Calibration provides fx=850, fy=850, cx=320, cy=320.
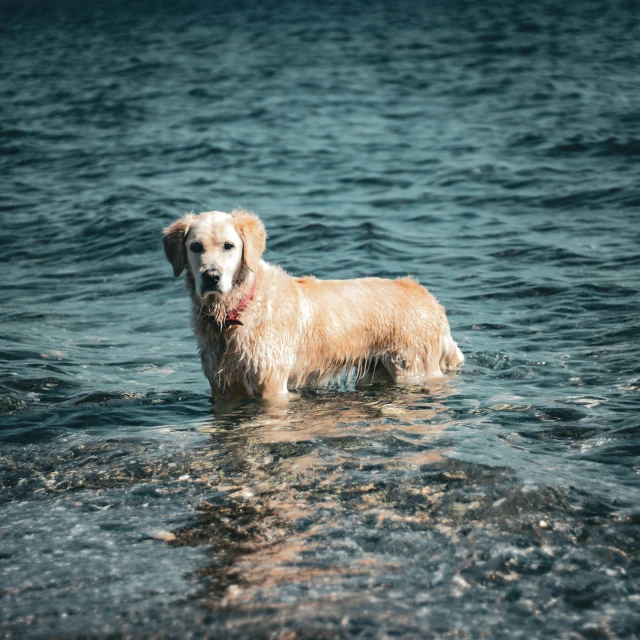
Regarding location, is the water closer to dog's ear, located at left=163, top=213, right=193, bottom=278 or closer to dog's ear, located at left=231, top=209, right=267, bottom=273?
dog's ear, located at left=231, top=209, right=267, bottom=273

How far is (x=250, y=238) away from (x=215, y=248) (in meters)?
0.33

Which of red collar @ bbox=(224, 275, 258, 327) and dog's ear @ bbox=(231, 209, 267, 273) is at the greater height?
dog's ear @ bbox=(231, 209, 267, 273)

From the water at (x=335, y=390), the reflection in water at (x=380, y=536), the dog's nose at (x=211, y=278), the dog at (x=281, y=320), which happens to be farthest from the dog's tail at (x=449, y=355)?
the dog's nose at (x=211, y=278)

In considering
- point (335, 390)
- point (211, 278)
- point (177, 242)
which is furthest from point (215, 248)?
point (335, 390)

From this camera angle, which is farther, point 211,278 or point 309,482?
point 211,278

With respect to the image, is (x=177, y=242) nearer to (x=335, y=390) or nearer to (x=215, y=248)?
(x=215, y=248)

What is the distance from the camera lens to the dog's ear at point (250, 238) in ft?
23.1

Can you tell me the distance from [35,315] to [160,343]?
81.5 inches

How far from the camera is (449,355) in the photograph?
8.48 meters

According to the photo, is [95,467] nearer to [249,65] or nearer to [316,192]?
[316,192]

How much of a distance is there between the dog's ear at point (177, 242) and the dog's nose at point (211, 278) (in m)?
0.41

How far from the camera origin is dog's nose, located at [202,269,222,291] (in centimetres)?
677

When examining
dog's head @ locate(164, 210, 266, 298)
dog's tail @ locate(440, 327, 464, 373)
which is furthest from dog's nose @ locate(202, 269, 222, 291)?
dog's tail @ locate(440, 327, 464, 373)

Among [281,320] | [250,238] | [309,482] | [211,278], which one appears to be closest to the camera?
[309,482]
